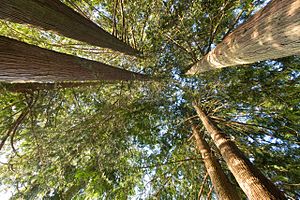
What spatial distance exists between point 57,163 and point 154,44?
3.31m

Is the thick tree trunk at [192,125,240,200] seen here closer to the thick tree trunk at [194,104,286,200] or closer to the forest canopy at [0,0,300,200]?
the forest canopy at [0,0,300,200]

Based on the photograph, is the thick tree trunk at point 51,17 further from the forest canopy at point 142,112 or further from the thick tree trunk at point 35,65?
the thick tree trunk at point 35,65

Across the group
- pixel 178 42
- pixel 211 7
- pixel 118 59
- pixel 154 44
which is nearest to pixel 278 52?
pixel 211 7

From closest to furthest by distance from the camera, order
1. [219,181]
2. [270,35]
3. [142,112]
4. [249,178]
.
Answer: [270,35]
[249,178]
[219,181]
[142,112]

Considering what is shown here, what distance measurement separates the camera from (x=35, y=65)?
1873 millimetres

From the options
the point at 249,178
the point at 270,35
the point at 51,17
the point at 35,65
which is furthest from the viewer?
the point at 249,178

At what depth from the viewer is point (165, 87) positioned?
5336 millimetres

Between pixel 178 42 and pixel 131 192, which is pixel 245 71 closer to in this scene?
pixel 178 42

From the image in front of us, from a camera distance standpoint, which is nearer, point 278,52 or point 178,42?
point 278,52

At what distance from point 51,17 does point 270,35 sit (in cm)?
201

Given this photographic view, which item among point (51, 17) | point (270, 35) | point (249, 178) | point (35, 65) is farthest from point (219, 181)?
point (51, 17)

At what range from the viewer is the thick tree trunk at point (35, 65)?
1.63 m

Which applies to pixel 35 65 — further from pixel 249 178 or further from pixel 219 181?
pixel 219 181

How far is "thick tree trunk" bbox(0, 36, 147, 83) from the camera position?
163 centimetres
